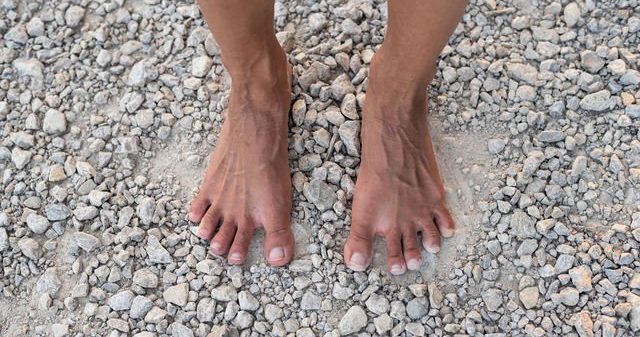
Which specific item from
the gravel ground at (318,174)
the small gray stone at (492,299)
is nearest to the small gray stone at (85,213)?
the gravel ground at (318,174)

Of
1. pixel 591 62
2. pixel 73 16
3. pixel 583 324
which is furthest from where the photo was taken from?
pixel 73 16

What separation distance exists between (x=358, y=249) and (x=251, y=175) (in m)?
0.25

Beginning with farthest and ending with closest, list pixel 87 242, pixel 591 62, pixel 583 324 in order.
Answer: pixel 591 62, pixel 87 242, pixel 583 324

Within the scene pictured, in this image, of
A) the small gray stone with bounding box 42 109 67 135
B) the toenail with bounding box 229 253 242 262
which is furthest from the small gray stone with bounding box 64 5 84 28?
the toenail with bounding box 229 253 242 262

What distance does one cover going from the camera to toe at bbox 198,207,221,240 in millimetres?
1449

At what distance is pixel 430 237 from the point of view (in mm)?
1421

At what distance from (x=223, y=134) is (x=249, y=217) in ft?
0.58

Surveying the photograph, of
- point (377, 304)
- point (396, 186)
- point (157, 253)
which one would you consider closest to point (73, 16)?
point (157, 253)

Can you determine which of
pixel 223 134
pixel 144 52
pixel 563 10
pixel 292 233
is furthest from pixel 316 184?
pixel 563 10

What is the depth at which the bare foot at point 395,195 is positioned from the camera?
141cm

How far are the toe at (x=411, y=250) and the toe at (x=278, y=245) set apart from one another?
0.22m

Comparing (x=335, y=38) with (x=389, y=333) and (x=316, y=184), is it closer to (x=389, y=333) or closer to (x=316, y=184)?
(x=316, y=184)

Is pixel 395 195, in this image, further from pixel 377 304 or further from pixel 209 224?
pixel 209 224

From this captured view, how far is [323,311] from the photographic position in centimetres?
141
